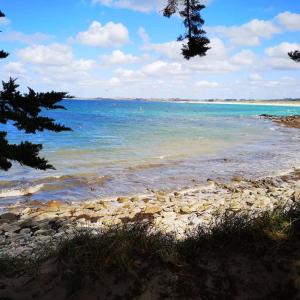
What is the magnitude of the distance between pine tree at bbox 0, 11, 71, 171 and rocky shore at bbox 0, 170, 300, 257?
211 inches

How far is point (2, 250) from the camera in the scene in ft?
32.1

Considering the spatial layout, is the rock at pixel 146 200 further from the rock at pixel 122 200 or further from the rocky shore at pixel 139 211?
the rock at pixel 122 200

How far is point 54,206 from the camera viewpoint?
14914 millimetres

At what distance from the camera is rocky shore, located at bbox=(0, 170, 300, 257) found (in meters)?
11.0

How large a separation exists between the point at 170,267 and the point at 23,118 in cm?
267

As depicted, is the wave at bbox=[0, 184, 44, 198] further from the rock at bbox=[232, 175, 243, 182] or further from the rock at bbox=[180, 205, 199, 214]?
the rock at bbox=[232, 175, 243, 182]

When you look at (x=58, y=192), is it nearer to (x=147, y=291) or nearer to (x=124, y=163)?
(x=124, y=163)

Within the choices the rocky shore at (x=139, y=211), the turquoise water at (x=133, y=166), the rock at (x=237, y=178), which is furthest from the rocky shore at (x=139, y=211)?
the turquoise water at (x=133, y=166)

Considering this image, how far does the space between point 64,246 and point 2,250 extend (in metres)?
5.34

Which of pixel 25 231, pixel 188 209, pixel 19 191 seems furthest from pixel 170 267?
pixel 19 191

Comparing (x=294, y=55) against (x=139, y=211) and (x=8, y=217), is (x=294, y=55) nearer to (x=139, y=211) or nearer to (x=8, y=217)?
(x=139, y=211)

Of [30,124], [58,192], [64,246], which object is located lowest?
[58,192]

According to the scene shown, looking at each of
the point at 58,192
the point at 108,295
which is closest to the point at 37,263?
the point at 108,295

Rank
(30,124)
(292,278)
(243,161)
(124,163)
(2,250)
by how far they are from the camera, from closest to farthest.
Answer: (30,124) → (292,278) → (2,250) → (124,163) → (243,161)
